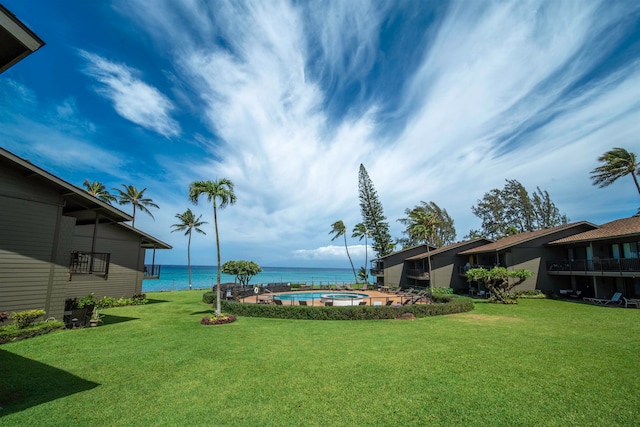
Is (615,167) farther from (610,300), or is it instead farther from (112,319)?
(112,319)

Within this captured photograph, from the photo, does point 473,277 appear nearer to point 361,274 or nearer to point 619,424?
point 619,424

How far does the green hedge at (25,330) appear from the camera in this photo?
9859 millimetres

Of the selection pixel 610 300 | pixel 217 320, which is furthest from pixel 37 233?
pixel 610 300

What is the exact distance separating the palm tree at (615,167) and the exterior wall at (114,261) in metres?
42.5

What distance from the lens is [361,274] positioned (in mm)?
48062

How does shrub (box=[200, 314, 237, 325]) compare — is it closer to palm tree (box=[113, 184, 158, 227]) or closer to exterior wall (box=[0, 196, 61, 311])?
exterior wall (box=[0, 196, 61, 311])

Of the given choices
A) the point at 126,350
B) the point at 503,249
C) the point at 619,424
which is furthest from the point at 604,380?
the point at 503,249

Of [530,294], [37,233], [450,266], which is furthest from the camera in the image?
[450,266]

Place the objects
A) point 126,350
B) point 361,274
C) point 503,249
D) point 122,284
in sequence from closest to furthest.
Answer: point 126,350 → point 122,284 → point 503,249 → point 361,274

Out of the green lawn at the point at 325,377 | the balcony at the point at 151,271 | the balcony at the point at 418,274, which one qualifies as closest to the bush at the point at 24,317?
the green lawn at the point at 325,377

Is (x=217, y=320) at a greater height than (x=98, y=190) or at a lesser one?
lesser

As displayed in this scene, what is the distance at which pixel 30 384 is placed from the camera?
675cm

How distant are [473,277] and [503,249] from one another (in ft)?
18.8

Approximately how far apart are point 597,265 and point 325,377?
2460 cm
